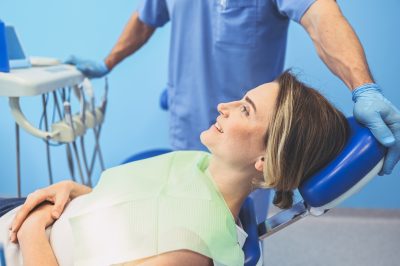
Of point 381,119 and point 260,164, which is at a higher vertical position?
point 381,119

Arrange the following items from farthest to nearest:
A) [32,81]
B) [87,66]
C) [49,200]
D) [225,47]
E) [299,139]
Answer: [87,66]
[225,47]
[32,81]
[49,200]
[299,139]

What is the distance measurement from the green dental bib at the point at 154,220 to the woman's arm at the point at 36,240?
0.07m

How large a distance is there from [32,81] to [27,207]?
0.42m

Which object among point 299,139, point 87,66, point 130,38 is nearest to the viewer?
point 299,139

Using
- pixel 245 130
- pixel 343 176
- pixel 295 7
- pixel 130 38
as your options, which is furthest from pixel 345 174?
pixel 130 38

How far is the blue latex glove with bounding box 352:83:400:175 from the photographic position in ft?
2.51

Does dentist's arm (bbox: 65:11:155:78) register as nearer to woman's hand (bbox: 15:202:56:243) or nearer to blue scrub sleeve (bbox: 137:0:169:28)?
blue scrub sleeve (bbox: 137:0:169:28)

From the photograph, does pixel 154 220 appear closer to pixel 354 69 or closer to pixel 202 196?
pixel 202 196

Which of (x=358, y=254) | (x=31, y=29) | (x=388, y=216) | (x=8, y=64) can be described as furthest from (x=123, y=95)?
(x=388, y=216)

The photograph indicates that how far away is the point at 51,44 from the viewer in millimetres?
2145

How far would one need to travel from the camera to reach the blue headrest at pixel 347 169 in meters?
0.76

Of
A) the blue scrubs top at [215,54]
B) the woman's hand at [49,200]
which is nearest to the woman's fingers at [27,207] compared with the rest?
the woman's hand at [49,200]

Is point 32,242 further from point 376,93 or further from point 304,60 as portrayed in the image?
point 304,60

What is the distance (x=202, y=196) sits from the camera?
0.90 metres
